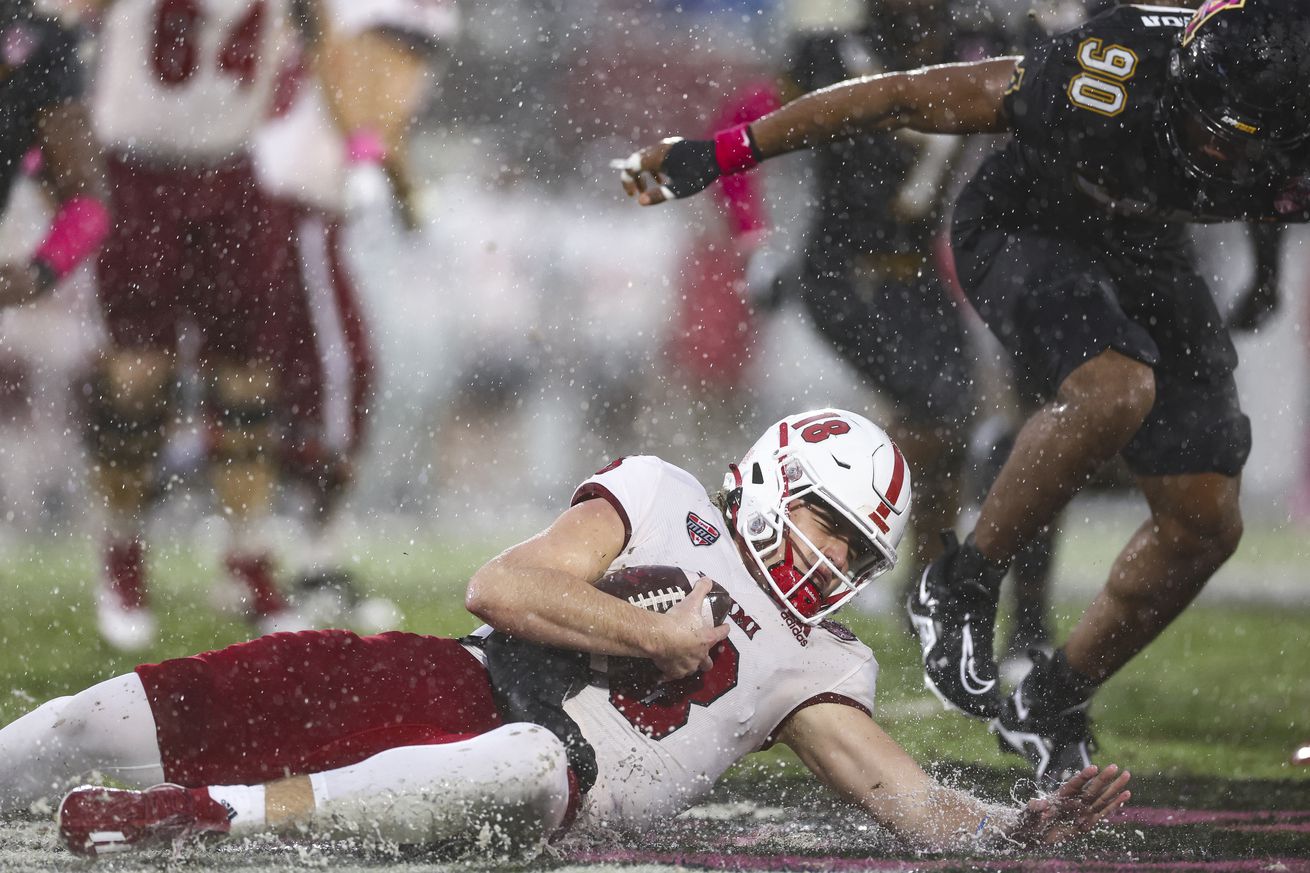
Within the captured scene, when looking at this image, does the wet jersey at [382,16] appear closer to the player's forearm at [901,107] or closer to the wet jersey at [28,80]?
the wet jersey at [28,80]

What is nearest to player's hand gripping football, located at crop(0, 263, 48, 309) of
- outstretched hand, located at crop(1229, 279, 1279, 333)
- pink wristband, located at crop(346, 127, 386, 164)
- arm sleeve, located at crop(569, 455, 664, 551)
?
pink wristband, located at crop(346, 127, 386, 164)

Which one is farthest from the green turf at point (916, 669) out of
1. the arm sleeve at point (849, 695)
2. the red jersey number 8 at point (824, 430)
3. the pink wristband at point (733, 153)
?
the pink wristband at point (733, 153)

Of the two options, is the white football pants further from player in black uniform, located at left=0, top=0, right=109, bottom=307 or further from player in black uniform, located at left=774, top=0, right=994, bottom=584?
player in black uniform, located at left=774, top=0, right=994, bottom=584

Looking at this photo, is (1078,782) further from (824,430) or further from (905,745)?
(905,745)

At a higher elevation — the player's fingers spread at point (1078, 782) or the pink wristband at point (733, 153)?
the pink wristband at point (733, 153)

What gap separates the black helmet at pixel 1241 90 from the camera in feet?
10.5

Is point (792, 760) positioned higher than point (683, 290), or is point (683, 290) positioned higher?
point (683, 290)

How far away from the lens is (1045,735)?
12.7ft

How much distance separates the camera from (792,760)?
14.5 feet

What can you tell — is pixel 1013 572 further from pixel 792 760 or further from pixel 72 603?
pixel 72 603

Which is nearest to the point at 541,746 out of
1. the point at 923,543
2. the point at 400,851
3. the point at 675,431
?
the point at 400,851

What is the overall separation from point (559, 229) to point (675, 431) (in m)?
1.59

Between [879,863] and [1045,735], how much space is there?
115 cm

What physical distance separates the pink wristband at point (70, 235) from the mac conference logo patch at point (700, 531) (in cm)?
333
